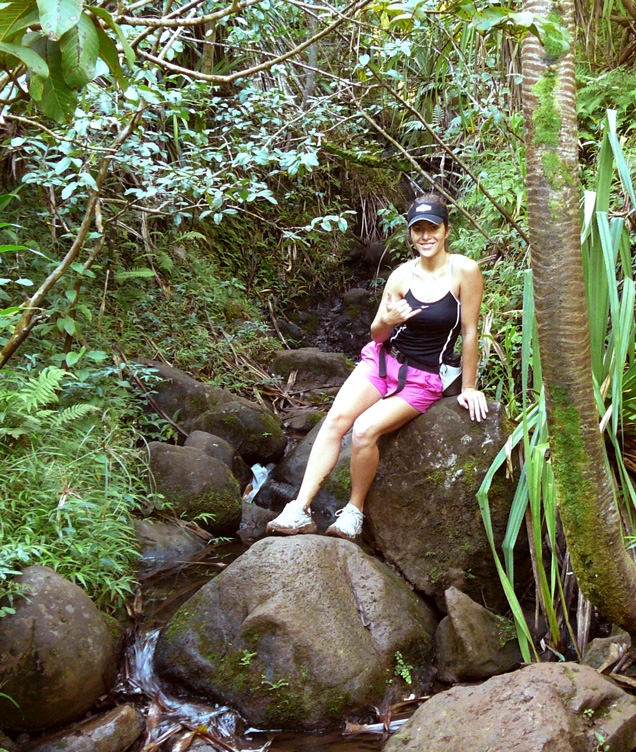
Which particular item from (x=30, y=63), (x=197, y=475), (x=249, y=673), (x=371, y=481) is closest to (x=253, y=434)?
(x=197, y=475)

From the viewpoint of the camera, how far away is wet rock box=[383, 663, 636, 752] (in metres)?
2.02

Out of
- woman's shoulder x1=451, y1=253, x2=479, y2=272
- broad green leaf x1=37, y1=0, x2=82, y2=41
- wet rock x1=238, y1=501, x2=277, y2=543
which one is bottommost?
wet rock x1=238, y1=501, x2=277, y2=543

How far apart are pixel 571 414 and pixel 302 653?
1450 millimetres

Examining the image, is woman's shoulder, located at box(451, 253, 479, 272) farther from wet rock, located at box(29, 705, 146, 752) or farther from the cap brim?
wet rock, located at box(29, 705, 146, 752)

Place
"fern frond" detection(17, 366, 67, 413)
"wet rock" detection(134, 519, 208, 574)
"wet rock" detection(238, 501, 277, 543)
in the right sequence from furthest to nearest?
"wet rock" detection(238, 501, 277, 543), "wet rock" detection(134, 519, 208, 574), "fern frond" detection(17, 366, 67, 413)

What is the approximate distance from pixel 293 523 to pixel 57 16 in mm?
2734

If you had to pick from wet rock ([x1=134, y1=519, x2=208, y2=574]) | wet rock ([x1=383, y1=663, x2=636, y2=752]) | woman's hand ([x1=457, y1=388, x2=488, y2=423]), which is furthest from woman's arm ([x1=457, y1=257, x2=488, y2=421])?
wet rock ([x1=134, y1=519, x2=208, y2=574])

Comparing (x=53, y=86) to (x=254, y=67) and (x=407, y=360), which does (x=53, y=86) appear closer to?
(x=254, y=67)

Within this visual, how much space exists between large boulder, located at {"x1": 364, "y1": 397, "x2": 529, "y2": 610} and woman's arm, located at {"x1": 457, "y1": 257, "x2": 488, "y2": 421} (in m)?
0.08

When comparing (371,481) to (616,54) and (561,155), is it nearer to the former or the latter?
(561,155)

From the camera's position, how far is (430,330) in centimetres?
357

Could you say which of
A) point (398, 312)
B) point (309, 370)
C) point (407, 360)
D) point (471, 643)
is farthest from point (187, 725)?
point (309, 370)

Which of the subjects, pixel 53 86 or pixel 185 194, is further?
pixel 185 194

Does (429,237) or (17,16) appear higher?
(17,16)
